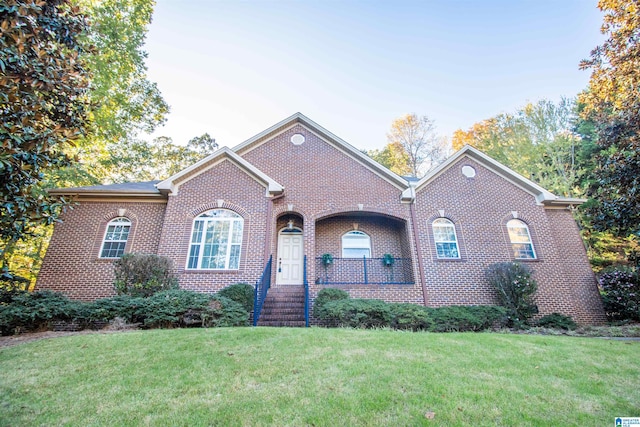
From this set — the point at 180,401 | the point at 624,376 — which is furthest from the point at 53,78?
the point at 624,376

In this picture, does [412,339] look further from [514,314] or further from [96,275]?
[96,275]

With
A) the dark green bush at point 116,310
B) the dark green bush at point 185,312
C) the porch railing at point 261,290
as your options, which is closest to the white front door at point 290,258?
the porch railing at point 261,290

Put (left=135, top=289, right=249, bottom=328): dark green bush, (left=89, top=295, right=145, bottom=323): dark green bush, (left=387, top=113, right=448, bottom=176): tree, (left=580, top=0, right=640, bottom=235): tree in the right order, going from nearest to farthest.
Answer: (left=135, top=289, right=249, bottom=328): dark green bush, (left=89, top=295, right=145, bottom=323): dark green bush, (left=580, top=0, right=640, bottom=235): tree, (left=387, top=113, right=448, bottom=176): tree

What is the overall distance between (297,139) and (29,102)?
28.4 ft

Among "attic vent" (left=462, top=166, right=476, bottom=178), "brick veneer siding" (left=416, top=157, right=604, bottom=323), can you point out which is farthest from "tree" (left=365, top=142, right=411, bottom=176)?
"brick veneer siding" (left=416, top=157, right=604, bottom=323)

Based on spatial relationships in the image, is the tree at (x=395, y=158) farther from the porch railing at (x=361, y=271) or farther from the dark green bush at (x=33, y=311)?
the dark green bush at (x=33, y=311)

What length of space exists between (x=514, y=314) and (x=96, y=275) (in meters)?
13.6

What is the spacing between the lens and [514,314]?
29.7 feet

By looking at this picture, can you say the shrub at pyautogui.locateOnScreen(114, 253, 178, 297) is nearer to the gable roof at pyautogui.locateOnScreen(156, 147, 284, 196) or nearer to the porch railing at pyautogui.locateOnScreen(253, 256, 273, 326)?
the porch railing at pyautogui.locateOnScreen(253, 256, 273, 326)

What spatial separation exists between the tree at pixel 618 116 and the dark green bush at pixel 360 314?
268 inches

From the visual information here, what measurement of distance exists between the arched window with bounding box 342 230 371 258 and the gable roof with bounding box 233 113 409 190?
8.10 ft

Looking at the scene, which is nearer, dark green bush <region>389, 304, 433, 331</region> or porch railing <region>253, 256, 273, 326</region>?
dark green bush <region>389, 304, 433, 331</region>

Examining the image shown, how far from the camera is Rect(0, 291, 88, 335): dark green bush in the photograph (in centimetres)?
666

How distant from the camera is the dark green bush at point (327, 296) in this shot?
877 centimetres
